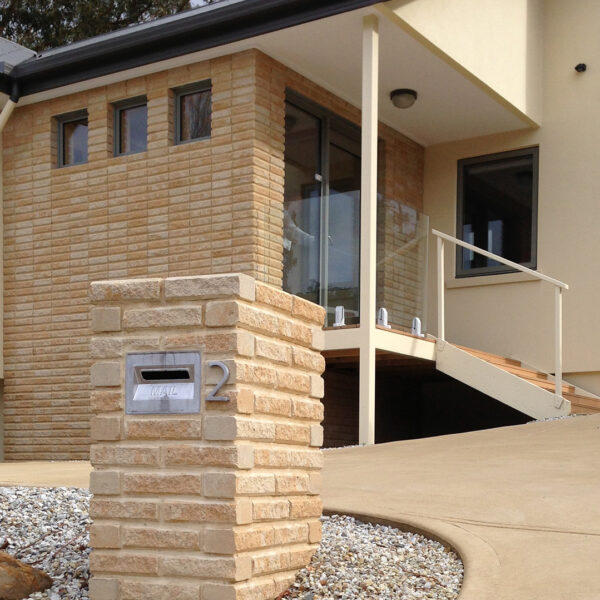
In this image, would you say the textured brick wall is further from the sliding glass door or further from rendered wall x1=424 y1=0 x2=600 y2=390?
rendered wall x1=424 y1=0 x2=600 y2=390

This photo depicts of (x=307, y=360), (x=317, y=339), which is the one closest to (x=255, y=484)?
(x=307, y=360)

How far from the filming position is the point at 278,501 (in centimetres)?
404

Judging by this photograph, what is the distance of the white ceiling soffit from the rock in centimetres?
708

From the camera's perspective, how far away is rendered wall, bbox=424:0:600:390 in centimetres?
1234

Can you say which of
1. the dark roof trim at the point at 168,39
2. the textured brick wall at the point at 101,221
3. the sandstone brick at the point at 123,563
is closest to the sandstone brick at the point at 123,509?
the sandstone brick at the point at 123,563

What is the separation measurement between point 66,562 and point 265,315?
4.91ft

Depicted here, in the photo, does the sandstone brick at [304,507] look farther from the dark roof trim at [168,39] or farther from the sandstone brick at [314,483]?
the dark roof trim at [168,39]

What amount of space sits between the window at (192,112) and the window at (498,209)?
4.02m

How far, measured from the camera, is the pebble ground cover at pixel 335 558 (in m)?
3.98

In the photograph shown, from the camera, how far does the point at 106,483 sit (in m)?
3.87

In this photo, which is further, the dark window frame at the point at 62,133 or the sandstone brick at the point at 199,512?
the dark window frame at the point at 62,133

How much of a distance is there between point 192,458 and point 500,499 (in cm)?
219

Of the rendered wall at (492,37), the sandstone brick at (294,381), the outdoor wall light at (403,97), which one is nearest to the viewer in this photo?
the sandstone brick at (294,381)

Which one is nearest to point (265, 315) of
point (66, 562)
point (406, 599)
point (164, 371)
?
point (164, 371)
